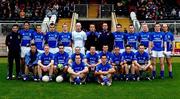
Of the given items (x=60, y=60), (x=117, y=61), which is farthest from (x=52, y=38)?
(x=117, y=61)

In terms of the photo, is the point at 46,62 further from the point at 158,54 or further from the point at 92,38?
the point at 158,54

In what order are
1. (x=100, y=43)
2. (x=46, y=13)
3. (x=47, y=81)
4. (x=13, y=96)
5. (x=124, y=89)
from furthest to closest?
(x=46, y=13), (x=100, y=43), (x=47, y=81), (x=124, y=89), (x=13, y=96)

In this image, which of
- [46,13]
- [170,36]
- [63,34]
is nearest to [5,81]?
[63,34]

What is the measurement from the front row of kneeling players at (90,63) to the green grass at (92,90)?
0.52 m

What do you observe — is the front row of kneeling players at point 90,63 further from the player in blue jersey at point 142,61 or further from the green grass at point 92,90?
the green grass at point 92,90

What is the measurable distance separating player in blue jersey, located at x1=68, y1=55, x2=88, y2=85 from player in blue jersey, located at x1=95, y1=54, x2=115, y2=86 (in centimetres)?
44

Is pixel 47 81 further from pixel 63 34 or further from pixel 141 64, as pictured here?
pixel 141 64

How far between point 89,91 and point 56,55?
2.82m

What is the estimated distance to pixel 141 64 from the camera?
675 inches

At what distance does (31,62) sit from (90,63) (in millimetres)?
1971

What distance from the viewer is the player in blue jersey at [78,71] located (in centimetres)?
1599

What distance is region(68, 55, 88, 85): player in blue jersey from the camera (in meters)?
16.0

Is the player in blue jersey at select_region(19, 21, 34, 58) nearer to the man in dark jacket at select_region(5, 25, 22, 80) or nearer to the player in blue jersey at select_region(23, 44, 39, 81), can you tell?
the man in dark jacket at select_region(5, 25, 22, 80)

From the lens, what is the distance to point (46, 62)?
1688cm
